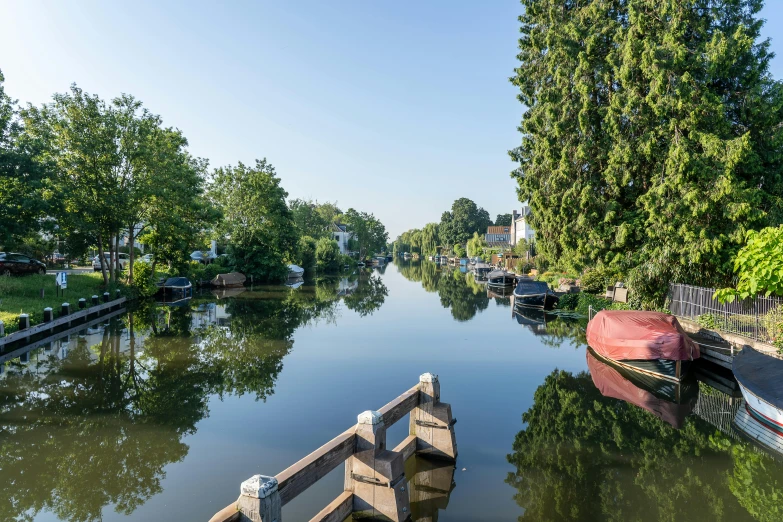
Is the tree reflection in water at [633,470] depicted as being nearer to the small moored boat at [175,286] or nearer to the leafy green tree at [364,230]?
the small moored boat at [175,286]

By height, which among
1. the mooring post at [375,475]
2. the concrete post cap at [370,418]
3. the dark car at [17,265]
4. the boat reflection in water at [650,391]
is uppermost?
the dark car at [17,265]

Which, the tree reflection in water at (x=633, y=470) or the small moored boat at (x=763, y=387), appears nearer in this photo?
the tree reflection in water at (x=633, y=470)

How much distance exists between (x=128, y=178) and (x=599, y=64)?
2834 centimetres

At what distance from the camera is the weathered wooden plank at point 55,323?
17.5m

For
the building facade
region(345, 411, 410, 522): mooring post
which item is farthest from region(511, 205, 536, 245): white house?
region(345, 411, 410, 522): mooring post

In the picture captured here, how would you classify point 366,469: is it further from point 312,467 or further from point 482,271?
point 482,271

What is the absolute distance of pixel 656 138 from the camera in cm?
1944

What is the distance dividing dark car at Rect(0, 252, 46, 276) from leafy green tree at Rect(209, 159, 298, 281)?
19.8m

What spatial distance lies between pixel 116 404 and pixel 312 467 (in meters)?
8.88

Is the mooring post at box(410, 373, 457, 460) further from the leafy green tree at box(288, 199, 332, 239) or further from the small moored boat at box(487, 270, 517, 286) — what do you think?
the leafy green tree at box(288, 199, 332, 239)

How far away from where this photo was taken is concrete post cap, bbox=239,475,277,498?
15.0 ft

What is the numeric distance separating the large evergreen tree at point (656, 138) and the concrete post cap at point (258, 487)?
58.2 feet

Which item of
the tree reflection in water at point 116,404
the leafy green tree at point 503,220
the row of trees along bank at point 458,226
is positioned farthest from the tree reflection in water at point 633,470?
the leafy green tree at point 503,220

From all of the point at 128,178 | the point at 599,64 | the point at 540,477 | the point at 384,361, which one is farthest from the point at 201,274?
the point at 540,477
